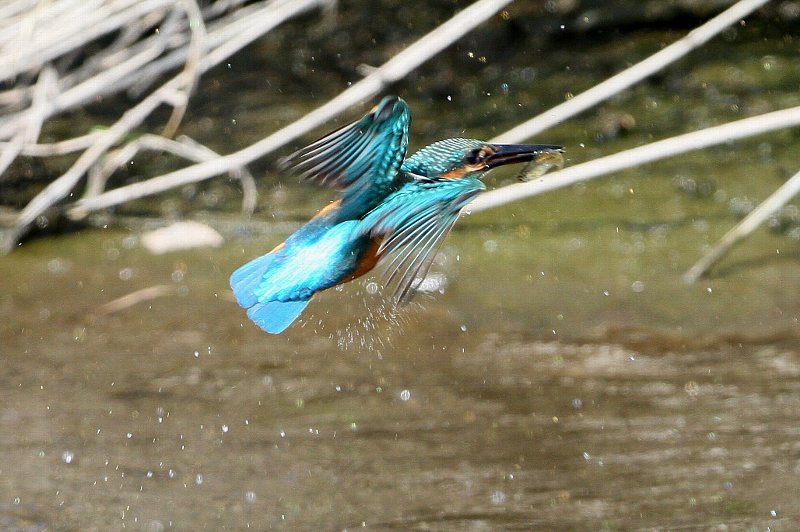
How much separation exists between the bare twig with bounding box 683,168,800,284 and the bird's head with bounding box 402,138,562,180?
1.58 meters

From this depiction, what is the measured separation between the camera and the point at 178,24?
152 inches

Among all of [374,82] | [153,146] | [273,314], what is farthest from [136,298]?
[273,314]

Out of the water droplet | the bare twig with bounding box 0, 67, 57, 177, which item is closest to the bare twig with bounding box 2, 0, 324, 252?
the bare twig with bounding box 0, 67, 57, 177

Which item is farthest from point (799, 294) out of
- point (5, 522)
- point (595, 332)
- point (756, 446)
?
point (5, 522)

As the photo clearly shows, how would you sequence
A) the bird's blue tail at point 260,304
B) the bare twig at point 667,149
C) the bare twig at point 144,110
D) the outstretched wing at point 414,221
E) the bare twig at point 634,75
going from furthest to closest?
the bare twig at point 144,110, the bare twig at point 634,75, the bare twig at point 667,149, the bird's blue tail at point 260,304, the outstretched wing at point 414,221

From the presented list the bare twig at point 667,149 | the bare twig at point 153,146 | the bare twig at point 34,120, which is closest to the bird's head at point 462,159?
the bare twig at point 667,149

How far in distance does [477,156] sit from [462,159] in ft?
0.09

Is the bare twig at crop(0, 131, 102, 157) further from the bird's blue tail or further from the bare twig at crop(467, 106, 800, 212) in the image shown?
the bird's blue tail

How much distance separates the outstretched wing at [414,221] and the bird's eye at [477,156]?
5.0 inches

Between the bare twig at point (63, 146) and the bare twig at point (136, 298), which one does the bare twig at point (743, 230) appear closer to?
the bare twig at point (136, 298)

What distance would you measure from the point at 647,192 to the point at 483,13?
1.16 metres

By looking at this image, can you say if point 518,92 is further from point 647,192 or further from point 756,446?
point 756,446

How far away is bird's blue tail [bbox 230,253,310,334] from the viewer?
1.76 m

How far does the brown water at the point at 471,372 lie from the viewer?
2.32m
